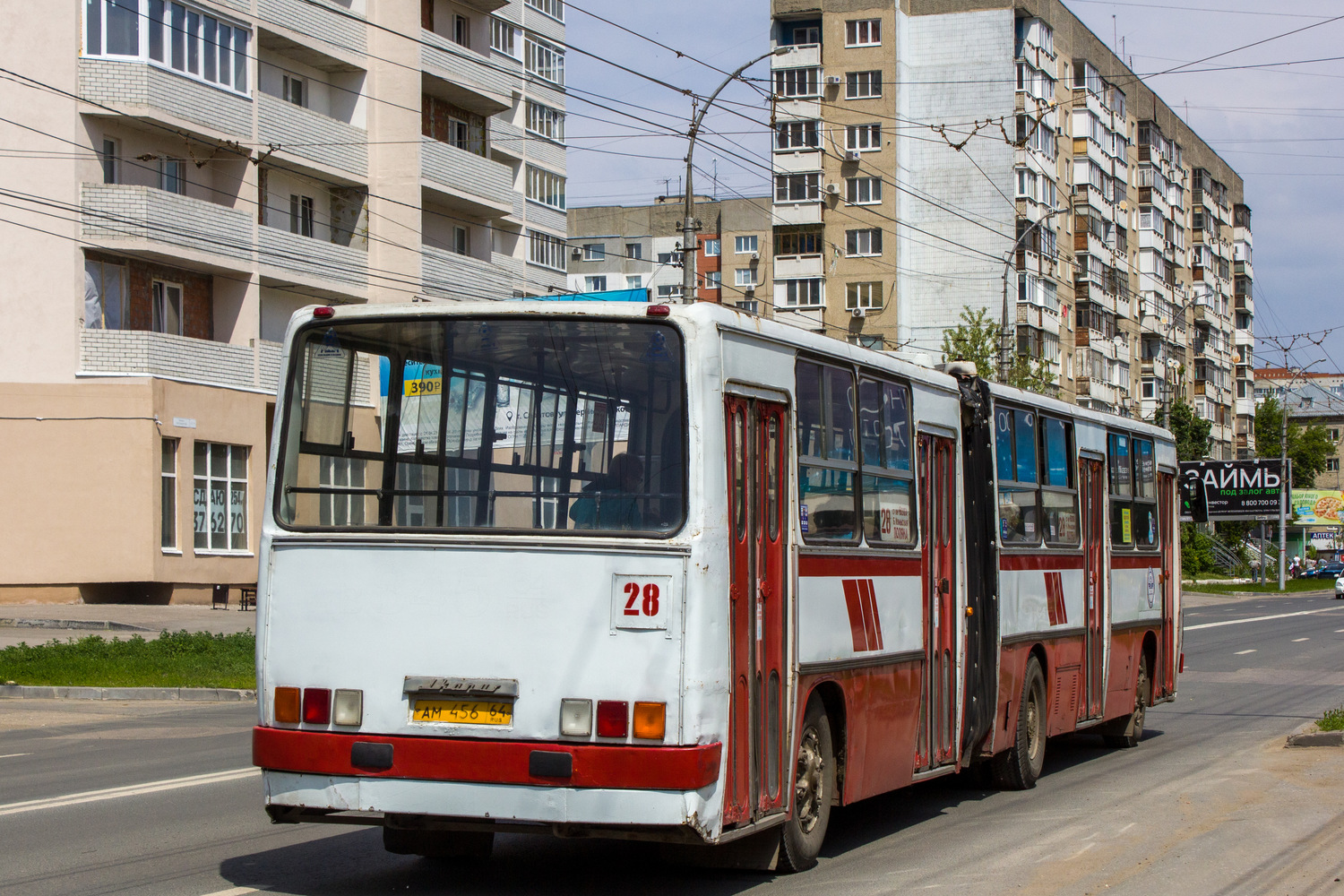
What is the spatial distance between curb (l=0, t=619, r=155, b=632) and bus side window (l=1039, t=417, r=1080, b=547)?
20.7 m

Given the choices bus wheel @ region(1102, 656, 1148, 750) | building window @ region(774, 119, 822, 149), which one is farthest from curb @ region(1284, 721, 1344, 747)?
building window @ region(774, 119, 822, 149)

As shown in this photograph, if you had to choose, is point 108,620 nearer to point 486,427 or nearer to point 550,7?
point 486,427

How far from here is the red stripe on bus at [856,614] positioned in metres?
8.92

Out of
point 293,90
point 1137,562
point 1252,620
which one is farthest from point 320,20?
point 1137,562

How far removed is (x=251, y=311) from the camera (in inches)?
1576

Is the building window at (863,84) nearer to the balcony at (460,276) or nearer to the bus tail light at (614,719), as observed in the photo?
the balcony at (460,276)

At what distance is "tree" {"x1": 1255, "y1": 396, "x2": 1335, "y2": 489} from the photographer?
136 metres

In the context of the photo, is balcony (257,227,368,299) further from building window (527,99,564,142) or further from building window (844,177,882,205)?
building window (844,177,882,205)

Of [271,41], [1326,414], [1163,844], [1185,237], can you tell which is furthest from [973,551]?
[1326,414]

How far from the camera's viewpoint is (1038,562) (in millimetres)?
12766

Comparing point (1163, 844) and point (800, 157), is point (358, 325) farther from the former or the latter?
point (800, 157)

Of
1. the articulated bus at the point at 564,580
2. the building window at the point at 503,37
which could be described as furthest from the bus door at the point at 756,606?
the building window at the point at 503,37

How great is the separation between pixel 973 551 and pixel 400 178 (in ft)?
121

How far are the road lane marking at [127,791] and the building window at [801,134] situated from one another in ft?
218
